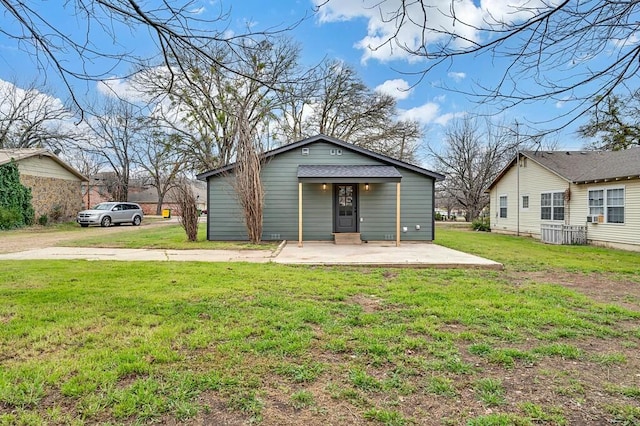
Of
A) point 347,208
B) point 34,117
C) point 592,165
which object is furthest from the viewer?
point 34,117

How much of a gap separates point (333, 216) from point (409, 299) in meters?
7.95

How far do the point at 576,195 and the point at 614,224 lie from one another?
6.40ft

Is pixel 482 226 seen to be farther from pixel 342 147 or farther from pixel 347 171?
pixel 347 171

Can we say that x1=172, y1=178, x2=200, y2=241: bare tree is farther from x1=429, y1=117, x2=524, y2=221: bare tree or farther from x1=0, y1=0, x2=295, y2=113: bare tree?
x1=429, y1=117, x2=524, y2=221: bare tree

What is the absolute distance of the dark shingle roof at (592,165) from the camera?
12.7m

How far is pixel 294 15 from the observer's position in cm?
295

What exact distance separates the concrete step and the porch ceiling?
6.60 ft

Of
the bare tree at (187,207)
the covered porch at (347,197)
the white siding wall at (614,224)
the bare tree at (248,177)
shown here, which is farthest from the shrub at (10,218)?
the white siding wall at (614,224)

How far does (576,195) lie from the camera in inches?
565

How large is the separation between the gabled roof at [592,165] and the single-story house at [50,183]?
23.6m

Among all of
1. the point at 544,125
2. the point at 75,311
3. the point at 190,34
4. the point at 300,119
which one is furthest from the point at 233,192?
the point at 300,119

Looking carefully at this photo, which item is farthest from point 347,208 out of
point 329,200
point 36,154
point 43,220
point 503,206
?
point 43,220

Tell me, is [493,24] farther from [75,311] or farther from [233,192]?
[233,192]

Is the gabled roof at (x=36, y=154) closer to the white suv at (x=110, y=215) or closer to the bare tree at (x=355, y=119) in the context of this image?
the white suv at (x=110, y=215)
